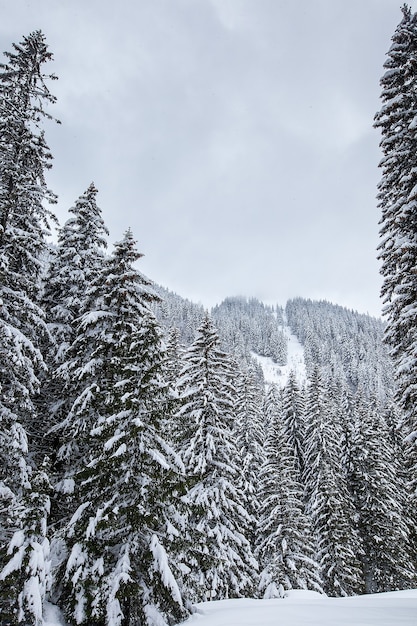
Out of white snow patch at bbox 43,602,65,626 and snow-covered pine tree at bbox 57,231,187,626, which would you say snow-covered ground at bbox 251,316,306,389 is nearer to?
snow-covered pine tree at bbox 57,231,187,626

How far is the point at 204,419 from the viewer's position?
20.1 metres

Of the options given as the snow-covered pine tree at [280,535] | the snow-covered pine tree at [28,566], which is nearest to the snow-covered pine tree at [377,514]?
the snow-covered pine tree at [280,535]

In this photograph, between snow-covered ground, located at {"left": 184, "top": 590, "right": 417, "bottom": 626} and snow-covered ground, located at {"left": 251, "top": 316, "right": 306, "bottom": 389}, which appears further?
snow-covered ground, located at {"left": 251, "top": 316, "right": 306, "bottom": 389}

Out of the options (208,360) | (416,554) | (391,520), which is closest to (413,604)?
(208,360)

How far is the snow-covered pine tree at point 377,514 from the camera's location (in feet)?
103

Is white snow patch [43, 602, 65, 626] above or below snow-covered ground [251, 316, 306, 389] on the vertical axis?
below

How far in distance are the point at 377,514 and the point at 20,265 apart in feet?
107

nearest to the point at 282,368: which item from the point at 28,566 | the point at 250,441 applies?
the point at 250,441

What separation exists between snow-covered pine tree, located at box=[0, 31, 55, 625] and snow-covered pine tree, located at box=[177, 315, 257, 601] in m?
7.27

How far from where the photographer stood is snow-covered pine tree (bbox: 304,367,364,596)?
27.5 meters

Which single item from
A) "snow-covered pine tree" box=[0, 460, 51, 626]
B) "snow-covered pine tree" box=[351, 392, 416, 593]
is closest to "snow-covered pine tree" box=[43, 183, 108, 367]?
"snow-covered pine tree" box=[0, 460, 51, 626]

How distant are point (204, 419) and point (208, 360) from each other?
304 centimetres

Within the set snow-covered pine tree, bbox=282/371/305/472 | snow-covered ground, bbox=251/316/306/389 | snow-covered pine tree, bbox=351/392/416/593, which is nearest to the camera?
snow-covered pine tree, bbox=351/392/416/593

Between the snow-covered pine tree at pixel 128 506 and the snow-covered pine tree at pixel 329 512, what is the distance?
20.8 m
